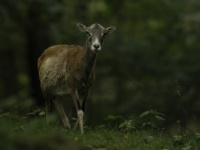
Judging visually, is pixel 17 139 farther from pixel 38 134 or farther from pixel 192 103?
pixel 192 103

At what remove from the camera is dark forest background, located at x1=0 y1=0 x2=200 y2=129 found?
13648mm

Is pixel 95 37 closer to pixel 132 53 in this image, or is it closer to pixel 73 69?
pixel 73 69

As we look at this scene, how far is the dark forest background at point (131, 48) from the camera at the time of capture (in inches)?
537

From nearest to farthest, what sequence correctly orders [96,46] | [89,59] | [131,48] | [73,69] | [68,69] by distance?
[96,46]
[89,59]
[73,69]
[68,69]
[131,48]

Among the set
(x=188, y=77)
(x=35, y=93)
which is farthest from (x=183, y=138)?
(x=35, y=93)

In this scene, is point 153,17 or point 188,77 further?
point 153,17

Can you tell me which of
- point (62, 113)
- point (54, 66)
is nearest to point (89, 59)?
point (54, 66)

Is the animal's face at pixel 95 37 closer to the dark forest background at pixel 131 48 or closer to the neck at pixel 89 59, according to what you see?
the neck at pixel 89 59

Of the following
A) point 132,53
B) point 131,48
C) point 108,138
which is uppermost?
point 131,48

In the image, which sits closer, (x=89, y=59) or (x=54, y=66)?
(x=89, y=59)

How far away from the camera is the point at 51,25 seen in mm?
14398

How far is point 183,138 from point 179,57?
36.4ft

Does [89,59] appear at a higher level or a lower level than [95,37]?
lower

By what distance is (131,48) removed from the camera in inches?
682
